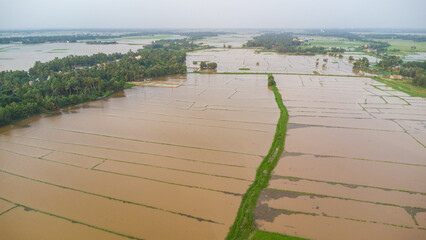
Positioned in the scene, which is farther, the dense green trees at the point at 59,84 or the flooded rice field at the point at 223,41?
the flooded rice field at the point at 223,41

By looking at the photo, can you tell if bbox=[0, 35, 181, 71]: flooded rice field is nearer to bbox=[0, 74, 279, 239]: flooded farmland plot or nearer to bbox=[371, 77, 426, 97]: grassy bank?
bbox=[0, 74, 279, 239]: flooded farmland plot

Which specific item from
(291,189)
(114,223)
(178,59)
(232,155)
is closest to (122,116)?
(232,155)

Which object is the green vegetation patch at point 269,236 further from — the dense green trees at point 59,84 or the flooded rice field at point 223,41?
the flooded rice field at point 223,41

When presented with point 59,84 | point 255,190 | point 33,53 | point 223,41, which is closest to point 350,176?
point 255,190

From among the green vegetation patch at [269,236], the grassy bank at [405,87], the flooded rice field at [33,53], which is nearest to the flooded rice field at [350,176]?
the green vegetation patch at [269,236]

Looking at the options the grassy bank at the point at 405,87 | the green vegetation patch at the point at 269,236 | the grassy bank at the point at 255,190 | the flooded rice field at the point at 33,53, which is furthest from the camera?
the flooded rice field at the point at 33,53

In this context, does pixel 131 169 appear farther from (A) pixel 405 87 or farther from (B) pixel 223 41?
(B) pixel 223 41

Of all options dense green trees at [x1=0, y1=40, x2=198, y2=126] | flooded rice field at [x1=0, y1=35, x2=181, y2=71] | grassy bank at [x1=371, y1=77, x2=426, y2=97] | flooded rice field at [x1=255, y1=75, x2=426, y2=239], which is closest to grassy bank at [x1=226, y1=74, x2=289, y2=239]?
flooded rice field at [x1=255, y1=75, x2=426, y2=239]
